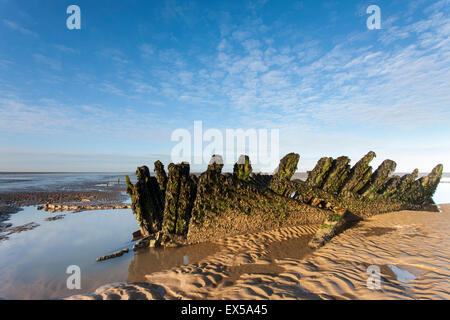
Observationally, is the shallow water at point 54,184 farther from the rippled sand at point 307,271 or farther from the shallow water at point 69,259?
the rippled sand at point 307,271

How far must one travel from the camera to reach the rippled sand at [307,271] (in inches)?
153

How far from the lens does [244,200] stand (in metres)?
7.11

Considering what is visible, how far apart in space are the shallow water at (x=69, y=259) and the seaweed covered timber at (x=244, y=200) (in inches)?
32.6

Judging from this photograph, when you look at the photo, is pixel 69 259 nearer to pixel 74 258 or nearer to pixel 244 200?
pixel 74 258

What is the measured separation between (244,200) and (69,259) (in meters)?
6.02

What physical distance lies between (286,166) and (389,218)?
6.27m

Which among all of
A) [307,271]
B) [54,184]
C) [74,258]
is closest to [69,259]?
[74,258]

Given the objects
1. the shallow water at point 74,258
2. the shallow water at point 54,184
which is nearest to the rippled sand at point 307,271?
the shallow water at point 74,258

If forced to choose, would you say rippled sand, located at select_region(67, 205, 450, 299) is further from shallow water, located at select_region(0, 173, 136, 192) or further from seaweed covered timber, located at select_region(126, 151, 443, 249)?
→ shallow water, located at select_region(0, 173, 136, 192)

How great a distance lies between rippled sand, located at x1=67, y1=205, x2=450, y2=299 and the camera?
3.88 m
